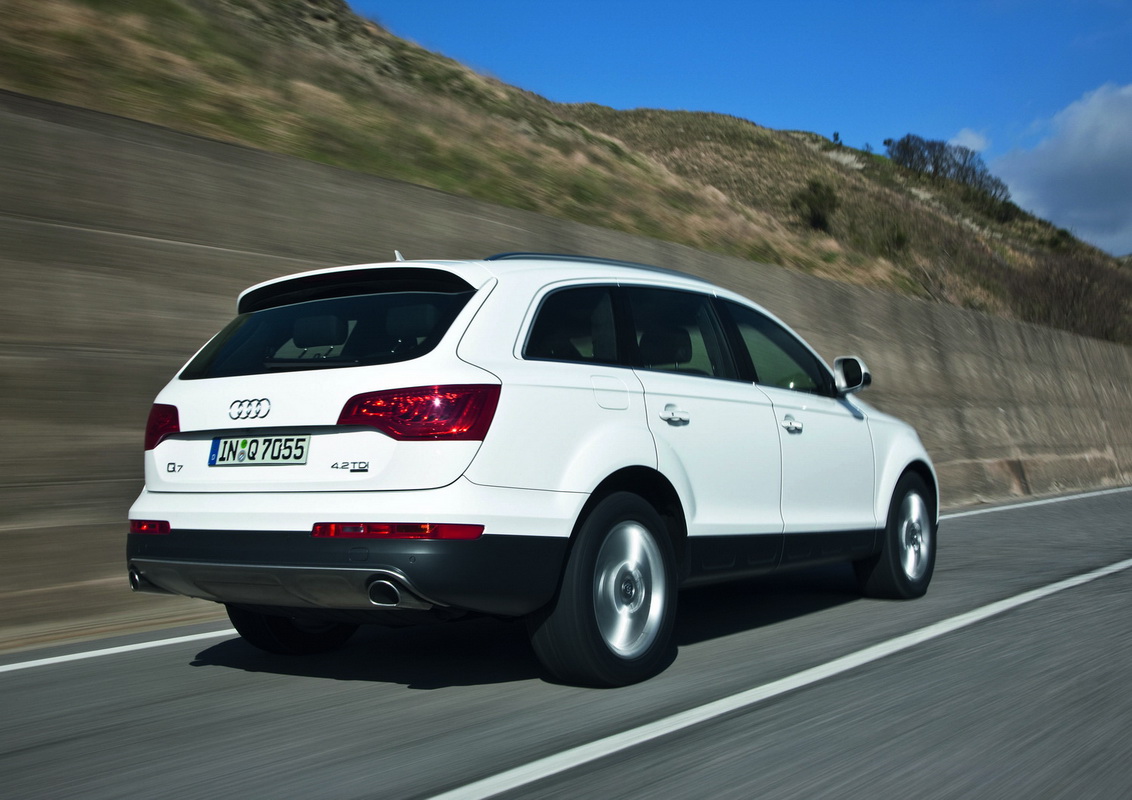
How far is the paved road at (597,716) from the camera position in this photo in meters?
3.79

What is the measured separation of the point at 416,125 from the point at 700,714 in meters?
14.6

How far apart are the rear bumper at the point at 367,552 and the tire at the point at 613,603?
0.14 meters

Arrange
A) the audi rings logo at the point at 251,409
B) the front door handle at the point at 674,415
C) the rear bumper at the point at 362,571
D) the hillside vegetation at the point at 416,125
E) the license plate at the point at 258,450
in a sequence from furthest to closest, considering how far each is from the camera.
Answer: the hillside vegetation at the point at 416,125
the front door handle at the point at 674,415
the audi rings logo at the point at 251,409
the license plate at the point at 258,450
the rear bumper at the point at 362,571

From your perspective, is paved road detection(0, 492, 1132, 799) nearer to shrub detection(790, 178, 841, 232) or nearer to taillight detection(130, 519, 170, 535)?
taillight detection(130, 519, 170, 535)

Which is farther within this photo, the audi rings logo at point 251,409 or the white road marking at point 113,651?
the white road marking at point 113,651

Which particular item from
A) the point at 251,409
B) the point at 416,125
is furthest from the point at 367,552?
Answer: the point at 416,125

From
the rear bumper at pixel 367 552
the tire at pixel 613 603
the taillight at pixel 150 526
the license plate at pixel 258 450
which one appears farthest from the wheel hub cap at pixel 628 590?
the taillight at pixel 150 526

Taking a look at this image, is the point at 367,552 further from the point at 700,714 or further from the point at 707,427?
the point at 707,427

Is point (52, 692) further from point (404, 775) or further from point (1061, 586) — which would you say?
point (1061, 586)

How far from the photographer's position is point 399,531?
14.3 ft

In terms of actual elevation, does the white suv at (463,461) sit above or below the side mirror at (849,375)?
below

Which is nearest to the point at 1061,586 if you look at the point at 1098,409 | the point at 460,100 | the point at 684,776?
the point at 684,776

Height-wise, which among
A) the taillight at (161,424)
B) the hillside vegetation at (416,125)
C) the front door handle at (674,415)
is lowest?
the front door handle at (674,415)

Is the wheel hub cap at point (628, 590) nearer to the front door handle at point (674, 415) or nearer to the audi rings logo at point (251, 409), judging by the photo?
the front door handle at point (674, 415)
